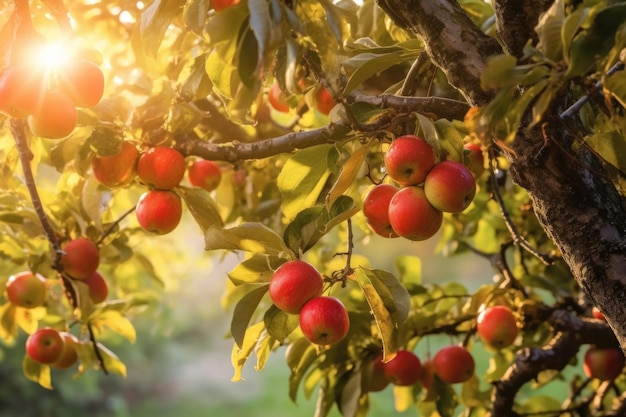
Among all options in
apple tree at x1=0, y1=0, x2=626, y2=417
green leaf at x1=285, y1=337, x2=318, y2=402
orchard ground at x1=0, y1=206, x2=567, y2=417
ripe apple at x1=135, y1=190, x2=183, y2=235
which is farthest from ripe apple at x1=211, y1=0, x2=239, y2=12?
orchard ground at x1=0, y1=206, x2=567, y2=417

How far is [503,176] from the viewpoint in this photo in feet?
5.18

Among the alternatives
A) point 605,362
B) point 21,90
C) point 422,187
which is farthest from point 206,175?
point 605,362

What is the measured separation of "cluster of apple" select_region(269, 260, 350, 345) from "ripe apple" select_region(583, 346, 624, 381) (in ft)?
2.27

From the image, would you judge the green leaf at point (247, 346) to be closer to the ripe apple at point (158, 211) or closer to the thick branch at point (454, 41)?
the ripe apple at point (158, 211)

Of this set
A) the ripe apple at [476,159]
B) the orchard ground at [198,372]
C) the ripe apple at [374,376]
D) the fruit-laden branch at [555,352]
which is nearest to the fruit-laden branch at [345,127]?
the ripe apple at [476,159]

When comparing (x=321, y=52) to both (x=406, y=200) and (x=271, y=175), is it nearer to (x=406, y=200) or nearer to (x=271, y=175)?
(x=406, y=200)

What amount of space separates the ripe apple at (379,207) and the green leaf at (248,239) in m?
0.11

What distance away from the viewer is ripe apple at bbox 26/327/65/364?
135 cm

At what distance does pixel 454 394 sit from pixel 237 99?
921 mm

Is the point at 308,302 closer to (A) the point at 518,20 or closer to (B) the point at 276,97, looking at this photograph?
(A) the point at 518,20

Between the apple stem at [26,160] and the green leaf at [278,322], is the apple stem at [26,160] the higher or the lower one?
the higher one

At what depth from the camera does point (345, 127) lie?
0.91 m

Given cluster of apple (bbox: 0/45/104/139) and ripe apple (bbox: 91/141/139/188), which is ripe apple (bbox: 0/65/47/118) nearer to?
cluster of apple (bbox: 0/45/104/139)

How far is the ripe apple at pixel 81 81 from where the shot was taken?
3.18 feet
